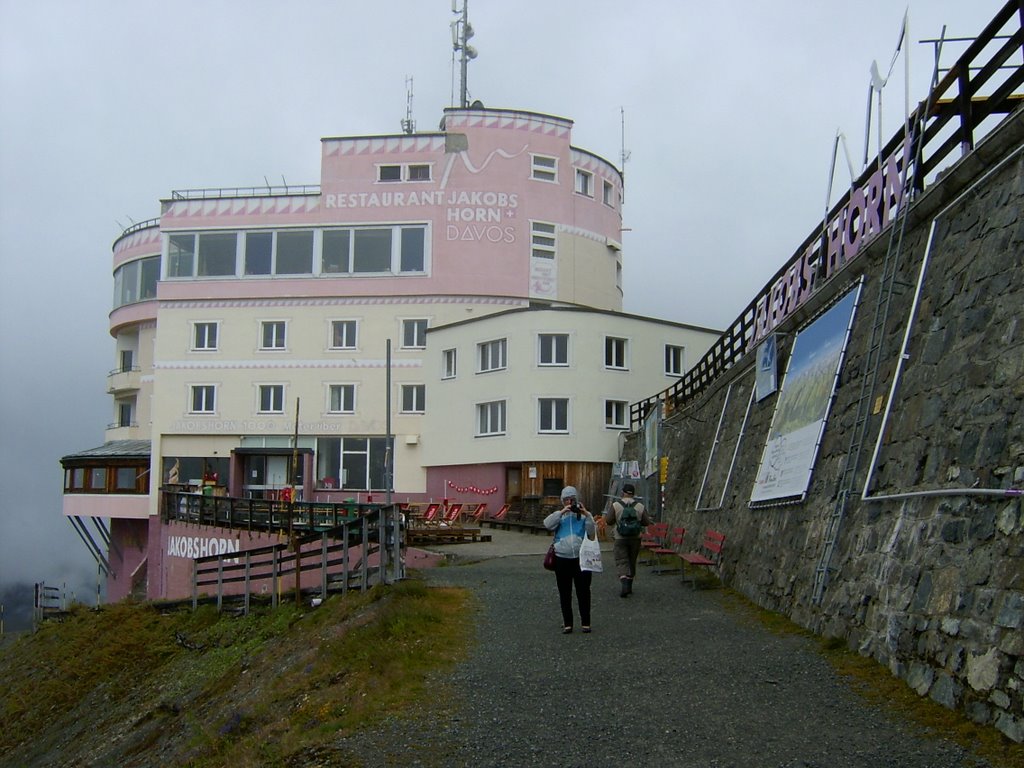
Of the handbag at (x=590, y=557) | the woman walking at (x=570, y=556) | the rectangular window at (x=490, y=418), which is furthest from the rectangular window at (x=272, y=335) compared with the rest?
the handbag at (x=590, y=557)

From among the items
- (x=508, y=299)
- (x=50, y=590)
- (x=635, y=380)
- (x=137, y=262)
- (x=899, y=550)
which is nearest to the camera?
(x=899, y=550)

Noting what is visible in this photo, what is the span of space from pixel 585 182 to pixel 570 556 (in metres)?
34.8

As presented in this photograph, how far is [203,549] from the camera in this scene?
112 ft

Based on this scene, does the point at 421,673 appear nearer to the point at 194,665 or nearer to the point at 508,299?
the point at 194,665

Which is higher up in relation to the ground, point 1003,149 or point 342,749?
point 1003,149

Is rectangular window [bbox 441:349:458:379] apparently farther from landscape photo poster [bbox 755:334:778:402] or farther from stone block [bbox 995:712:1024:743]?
stone block [bbox 995:712:1024:743]

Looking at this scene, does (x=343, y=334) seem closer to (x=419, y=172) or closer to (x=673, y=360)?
(x=419, y=172)

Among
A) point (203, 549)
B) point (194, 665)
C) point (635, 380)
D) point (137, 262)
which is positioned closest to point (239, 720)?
point (194, 665)

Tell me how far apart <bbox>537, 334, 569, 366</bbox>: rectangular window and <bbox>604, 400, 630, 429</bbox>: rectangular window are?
2347mm

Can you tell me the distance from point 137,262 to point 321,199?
11.5m

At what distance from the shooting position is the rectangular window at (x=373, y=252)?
42.9 m

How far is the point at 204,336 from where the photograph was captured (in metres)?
44.1

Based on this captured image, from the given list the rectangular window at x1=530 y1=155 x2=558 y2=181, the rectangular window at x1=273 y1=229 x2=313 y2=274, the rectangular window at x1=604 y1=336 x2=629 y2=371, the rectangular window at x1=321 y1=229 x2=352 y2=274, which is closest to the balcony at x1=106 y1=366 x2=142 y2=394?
the rectangular window at x1=273 y1=229 x2=313 y2=274

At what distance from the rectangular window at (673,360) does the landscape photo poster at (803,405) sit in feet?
80.8
